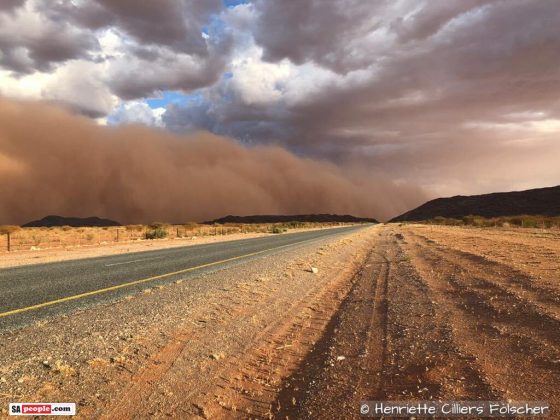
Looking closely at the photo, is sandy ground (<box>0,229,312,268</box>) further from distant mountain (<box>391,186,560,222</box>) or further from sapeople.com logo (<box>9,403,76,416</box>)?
distant mountain (<box>391,186,560,222</box>)

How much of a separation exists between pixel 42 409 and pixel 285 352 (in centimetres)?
298

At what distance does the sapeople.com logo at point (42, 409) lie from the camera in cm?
372

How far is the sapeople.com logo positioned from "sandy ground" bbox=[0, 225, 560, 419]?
12 centimetres

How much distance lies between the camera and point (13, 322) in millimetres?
6773

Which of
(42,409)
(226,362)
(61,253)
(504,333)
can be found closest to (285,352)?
(226,362)

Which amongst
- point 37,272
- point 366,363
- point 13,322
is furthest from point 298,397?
point 37,272

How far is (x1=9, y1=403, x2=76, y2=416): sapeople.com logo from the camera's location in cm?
372

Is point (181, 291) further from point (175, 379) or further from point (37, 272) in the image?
point (37, 272)

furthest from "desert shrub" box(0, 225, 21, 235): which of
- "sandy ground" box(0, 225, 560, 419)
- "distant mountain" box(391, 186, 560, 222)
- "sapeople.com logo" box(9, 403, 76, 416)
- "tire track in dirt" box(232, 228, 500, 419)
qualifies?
"distant mountain" box(391, 186, 560, 222)

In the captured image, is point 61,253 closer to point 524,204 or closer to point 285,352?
point 285,352

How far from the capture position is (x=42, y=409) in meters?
3.79

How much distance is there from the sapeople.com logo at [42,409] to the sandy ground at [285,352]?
0.12 metres

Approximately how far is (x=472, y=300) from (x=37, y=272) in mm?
13848

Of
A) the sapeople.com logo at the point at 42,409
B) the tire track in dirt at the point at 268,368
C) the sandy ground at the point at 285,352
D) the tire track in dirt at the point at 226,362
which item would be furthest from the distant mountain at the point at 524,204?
the sapeople.com logo at the point at 42,409
